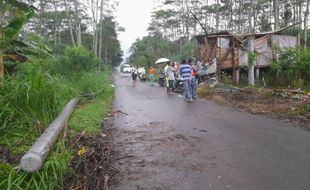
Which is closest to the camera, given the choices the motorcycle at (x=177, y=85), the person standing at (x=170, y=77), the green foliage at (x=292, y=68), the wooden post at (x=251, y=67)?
the green foliage at (x=292, y=68)

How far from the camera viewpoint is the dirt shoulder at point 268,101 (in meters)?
9.15

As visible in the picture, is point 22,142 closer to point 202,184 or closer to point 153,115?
point 202,184

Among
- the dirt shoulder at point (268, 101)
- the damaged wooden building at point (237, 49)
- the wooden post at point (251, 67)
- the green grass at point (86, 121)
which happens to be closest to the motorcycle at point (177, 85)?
the dirt shoulder at point (268, 101)

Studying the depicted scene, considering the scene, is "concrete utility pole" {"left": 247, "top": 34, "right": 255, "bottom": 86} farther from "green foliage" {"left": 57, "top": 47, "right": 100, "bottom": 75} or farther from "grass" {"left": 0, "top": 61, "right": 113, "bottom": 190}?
"grass" {"left": 0, "top": 61, "right": 113, "bottom": 190}

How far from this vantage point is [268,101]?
38.3 ft

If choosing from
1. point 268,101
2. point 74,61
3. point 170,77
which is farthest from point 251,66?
point 74,61

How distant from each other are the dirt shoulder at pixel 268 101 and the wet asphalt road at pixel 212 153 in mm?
799

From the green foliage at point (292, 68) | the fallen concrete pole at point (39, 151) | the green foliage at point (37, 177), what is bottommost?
the green foliage at point (37, 177)

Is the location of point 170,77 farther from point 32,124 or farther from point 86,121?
point 32,124

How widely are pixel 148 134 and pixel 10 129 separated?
2.91 metres

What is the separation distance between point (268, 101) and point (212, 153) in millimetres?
6873

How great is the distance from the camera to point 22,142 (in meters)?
5.54

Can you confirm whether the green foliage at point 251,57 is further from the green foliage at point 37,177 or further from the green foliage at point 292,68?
the green foliage at point 37,177

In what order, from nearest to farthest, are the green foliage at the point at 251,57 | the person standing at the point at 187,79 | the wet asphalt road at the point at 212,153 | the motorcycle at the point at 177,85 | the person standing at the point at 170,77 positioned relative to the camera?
the wet asphalt road at the point at 212,153, the person standing at the point at 187,79, the green foliage at the point at 251,57, the person standing at the point at 170,77, the motorcycle at the point at 177,85
